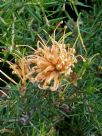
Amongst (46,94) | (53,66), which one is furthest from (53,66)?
(46,94)

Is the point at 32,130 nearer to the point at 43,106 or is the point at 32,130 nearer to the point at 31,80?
the point at 43,106

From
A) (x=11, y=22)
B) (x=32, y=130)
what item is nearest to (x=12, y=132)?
(x=32, y=130)

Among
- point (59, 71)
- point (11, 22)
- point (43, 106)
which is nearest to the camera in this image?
point (59, 71)

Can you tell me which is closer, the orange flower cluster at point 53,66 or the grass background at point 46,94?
the orange flower cluster at point 53,66

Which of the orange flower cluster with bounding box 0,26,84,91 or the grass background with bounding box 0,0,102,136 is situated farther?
the grass background with bounding box 0,0,102,136

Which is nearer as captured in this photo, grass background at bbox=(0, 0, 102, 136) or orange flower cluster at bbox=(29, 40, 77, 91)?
orange flower cluster at bbox=(29, 40, 77, 91)

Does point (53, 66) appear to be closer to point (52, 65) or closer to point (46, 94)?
point (52, 65)

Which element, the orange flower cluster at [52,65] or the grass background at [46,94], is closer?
the orange flower cluster at [52,65]

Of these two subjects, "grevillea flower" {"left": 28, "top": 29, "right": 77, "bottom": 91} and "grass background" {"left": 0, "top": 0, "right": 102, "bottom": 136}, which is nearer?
"grevillea flower" {"left": 28, "top": 29, "right": 77, "bottom": 91}
